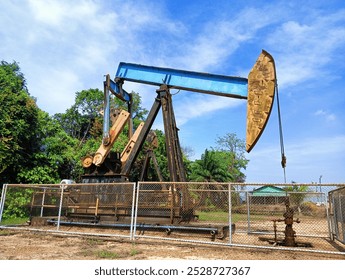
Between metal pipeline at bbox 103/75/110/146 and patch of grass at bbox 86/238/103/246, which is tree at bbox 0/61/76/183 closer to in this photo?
metal pipeline at bbox 103/75/110/146

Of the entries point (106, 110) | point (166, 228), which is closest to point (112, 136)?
point (106, 110)

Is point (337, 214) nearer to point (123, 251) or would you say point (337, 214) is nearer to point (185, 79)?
point (123, 251)

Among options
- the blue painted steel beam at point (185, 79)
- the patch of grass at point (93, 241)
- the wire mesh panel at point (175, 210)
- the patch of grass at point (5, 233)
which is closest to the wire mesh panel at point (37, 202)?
the patch of grass at point (5, 233)

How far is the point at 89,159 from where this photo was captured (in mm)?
9984

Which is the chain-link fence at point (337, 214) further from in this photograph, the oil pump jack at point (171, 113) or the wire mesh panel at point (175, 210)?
the wire mesh panel at point (175, 210)

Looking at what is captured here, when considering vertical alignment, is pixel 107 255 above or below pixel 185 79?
below

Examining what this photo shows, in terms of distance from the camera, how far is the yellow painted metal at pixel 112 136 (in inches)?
381

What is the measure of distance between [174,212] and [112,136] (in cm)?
367

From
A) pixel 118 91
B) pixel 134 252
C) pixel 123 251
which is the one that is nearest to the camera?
pixel 134 252

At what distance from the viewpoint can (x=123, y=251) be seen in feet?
18.6

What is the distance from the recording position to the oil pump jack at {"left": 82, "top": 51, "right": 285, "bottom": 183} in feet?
21.4

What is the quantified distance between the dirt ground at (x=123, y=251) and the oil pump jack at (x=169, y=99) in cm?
222
